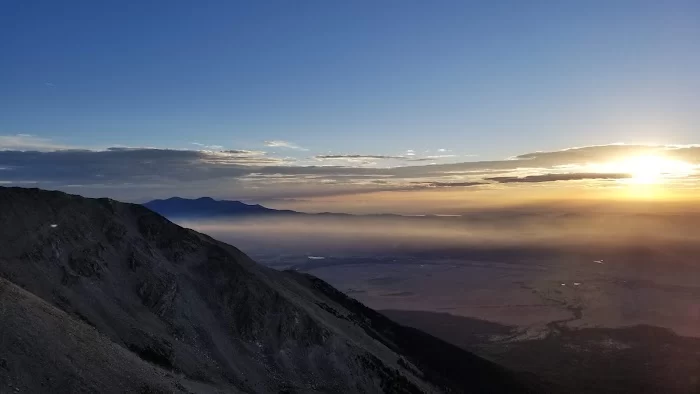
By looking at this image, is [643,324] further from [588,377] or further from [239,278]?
[239,278]


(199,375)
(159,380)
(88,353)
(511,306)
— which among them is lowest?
(511,306)

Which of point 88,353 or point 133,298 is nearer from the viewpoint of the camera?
point 88,353

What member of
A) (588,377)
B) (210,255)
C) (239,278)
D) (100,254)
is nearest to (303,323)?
(239,278)

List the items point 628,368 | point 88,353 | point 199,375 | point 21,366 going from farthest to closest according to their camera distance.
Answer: point 628,368, point 199,375, point 88,353, point 21,366

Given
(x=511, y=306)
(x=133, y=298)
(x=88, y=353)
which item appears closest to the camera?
(x=88, y=353)

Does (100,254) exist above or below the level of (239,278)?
above

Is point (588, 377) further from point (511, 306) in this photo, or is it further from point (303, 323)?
point (511, 306)
